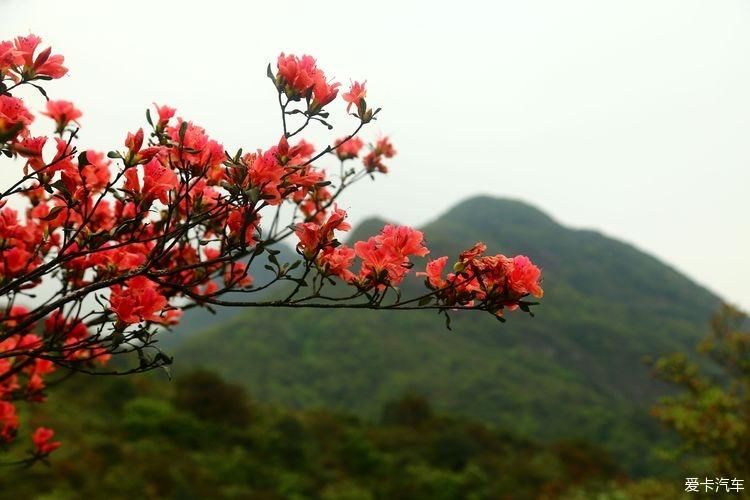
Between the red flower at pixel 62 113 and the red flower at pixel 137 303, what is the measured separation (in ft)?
1.54

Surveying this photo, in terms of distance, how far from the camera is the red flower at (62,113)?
1588 millimetres

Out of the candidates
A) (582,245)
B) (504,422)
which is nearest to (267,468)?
(504,422)

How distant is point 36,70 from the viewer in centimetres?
142

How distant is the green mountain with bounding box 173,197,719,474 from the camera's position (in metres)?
41.8

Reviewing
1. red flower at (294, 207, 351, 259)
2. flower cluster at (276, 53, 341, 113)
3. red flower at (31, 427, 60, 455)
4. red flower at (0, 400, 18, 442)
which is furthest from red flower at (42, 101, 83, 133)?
red flower at (31, 427, 60, 455)

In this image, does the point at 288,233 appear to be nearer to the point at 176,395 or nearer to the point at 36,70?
the point at 36,70

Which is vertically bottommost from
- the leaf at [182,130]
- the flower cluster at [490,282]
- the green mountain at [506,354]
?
the flower cluster at [490,282]

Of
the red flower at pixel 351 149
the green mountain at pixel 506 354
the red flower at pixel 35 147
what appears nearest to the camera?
the red flower at pixel 35 147

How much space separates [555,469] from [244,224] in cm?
1904

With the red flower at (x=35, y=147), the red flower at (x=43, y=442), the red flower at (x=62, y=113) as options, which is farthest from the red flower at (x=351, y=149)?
the red flower at (x=43, y=442)

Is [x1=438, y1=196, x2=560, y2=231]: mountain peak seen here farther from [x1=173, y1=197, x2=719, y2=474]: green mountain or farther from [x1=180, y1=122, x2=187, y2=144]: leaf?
[x1=180, y1=122, x2=187, y2=144]: leaf

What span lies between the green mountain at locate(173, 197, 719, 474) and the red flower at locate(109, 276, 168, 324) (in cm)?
2758

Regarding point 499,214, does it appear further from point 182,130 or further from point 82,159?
point 82,159

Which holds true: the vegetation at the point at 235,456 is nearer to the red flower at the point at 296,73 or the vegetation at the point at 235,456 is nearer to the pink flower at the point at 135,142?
the pink flower at the point at 135,142
